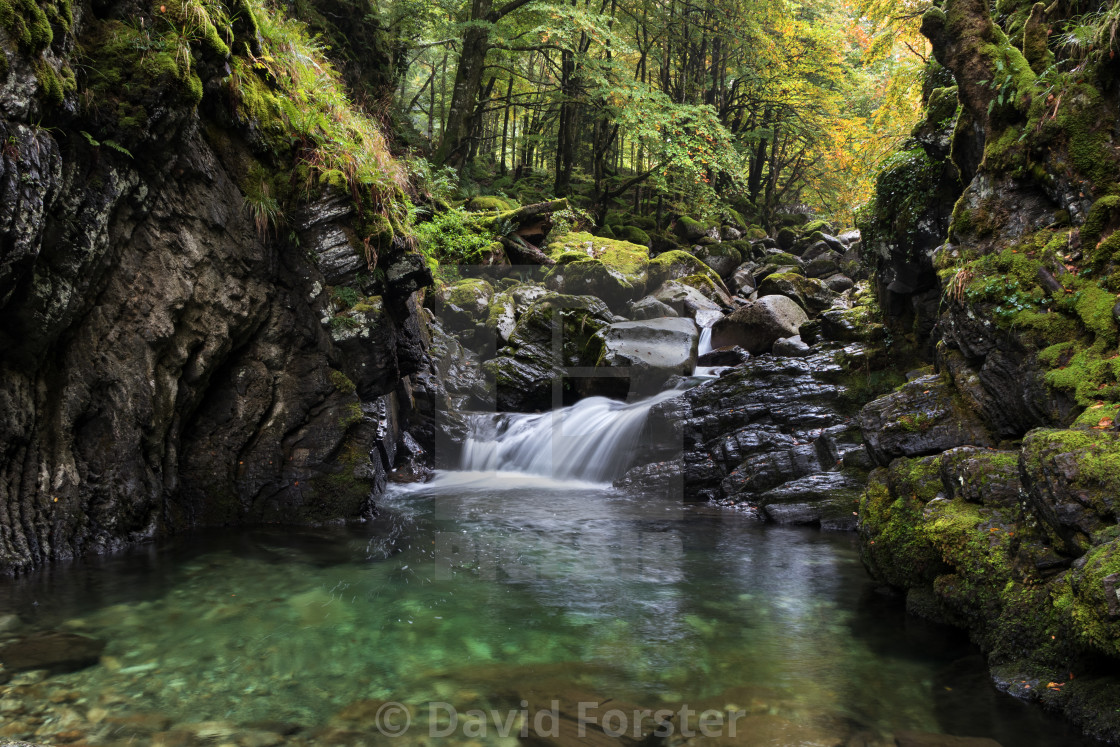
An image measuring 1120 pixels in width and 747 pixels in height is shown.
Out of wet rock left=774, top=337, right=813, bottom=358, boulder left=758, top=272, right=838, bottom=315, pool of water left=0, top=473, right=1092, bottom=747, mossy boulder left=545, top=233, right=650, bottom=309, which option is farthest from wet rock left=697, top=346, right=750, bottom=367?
pool of water left=0, top=473, right=1092, bottom=747

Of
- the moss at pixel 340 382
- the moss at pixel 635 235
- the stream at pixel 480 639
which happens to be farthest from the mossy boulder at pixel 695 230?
the moss at pixel 340 382

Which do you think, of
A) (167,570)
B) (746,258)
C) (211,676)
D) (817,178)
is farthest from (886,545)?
(817,178)

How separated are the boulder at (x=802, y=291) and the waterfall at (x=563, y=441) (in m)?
5.87

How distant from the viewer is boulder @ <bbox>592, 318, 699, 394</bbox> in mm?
13422

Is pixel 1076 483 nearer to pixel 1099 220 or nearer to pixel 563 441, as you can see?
pixel 1099 220

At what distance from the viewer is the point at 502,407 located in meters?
13.3

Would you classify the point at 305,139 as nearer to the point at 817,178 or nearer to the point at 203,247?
the point at 203,247

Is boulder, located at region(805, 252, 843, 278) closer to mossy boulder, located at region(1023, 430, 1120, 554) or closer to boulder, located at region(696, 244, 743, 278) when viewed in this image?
boulder, located at region(696, 244, 743, 278)

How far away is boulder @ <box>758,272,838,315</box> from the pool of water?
10.6m

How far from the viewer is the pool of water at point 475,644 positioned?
3668 millimetres

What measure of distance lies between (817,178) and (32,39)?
30.5 meters

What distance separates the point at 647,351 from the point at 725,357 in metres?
2.12

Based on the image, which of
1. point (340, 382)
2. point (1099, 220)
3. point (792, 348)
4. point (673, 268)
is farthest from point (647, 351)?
point (1099, 220)

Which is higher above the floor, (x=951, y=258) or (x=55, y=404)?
(x=951, y=258)
